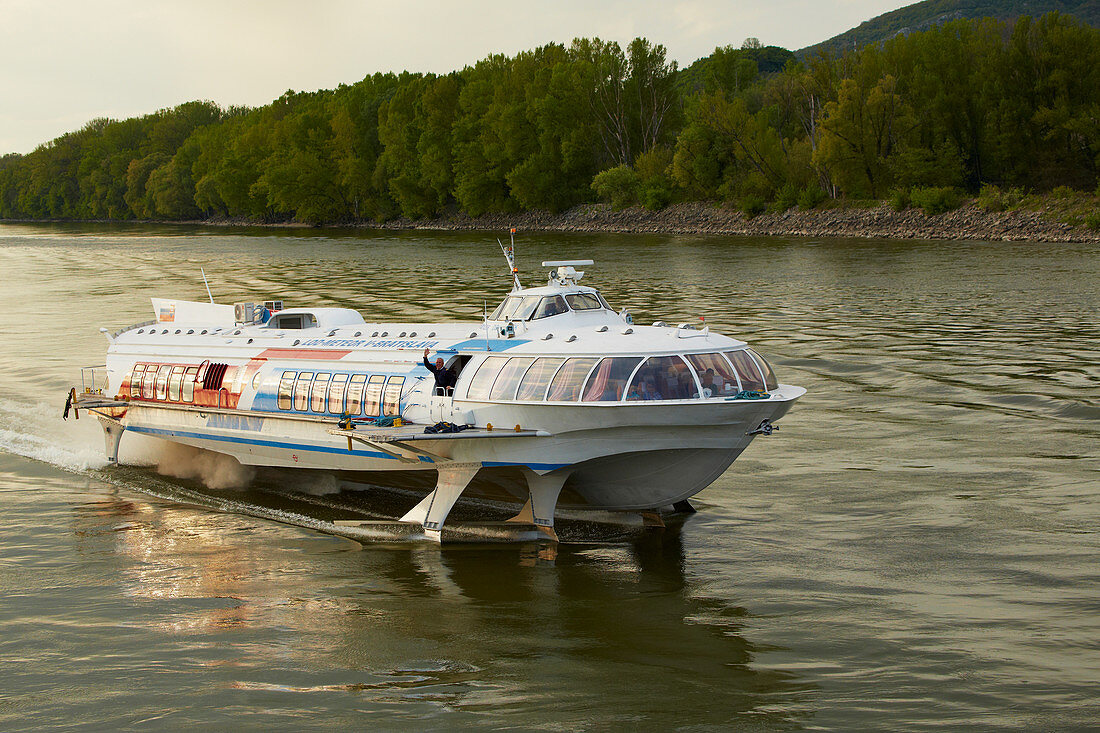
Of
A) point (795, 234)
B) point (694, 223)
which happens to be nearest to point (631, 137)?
point (694, 223)

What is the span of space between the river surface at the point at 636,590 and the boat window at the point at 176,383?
1.90 meters

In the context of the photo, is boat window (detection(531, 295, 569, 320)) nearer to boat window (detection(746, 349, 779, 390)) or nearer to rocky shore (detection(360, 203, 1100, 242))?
boat window (detection(746, 349, 779, 390))

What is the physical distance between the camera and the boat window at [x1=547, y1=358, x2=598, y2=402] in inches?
632

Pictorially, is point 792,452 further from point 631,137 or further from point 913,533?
point 631,137

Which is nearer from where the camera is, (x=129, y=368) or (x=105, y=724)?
(x=105, y=724)

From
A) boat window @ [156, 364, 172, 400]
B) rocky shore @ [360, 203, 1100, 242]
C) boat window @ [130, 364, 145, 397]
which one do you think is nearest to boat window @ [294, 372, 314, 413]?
boat window @ [156, 364, 172, 400]

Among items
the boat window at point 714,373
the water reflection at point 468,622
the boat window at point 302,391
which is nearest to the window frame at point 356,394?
the boat window at point 302,391

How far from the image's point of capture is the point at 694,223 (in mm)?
105188

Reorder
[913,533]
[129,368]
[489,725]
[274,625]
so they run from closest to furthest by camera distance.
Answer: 1. [489,725]
2. [274,625]
3. [913,533]
4. [129,368]

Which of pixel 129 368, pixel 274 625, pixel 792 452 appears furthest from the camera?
pixel 129 368

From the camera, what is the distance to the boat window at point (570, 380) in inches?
632

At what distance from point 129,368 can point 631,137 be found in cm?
10753

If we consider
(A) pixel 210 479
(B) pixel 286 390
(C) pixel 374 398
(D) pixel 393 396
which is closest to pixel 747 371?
(D) pixel 393 396

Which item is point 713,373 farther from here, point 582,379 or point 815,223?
point 815,223
